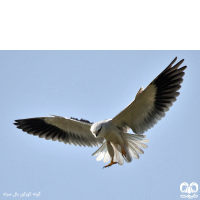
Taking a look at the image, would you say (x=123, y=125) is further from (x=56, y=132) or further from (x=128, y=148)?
(x=56, y=132)

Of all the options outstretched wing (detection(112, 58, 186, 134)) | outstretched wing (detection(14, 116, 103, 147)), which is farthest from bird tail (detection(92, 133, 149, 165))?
outstretched wing (detection(14, 116, 103, 147))

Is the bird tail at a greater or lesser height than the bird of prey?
lesser

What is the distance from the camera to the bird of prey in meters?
7.26

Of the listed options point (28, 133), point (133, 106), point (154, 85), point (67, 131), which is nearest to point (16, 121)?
point (28, 133)

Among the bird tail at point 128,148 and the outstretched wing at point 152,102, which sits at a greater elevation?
the outstretched wing at point 152,102

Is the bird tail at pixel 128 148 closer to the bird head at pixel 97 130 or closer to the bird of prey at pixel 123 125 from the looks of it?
the bird of prey at pixel 123 125

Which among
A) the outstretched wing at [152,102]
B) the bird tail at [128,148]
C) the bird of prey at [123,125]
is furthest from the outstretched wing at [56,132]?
the outstretched wing at [152,102]

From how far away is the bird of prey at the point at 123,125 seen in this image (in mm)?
7262

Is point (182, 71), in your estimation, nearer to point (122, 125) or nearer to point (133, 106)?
point (133, 106)

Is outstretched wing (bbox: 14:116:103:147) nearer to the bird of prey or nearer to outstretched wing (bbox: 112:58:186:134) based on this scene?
the bird of prey

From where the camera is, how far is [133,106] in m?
7.57

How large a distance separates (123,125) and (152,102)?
3.35 feet

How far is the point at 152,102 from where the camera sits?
7.52 metres

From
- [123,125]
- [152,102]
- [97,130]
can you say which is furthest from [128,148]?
[152,102]
